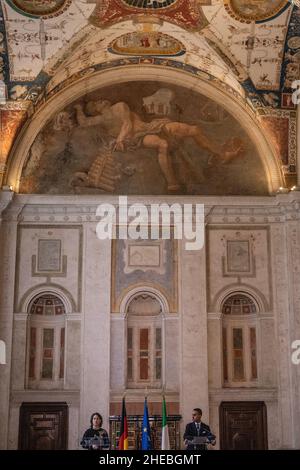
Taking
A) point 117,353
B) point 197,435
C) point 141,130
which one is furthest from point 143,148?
point 197,435

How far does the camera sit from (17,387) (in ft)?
48.8

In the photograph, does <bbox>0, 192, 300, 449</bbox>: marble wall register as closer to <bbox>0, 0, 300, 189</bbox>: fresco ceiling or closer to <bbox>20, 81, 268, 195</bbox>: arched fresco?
<bbox>20, 81, 268, 195</bbox>: arched fresco

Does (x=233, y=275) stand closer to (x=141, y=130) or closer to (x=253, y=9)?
(x=141, y=130)

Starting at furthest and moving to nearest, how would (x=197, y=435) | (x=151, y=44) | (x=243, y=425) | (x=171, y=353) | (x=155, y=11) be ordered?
(x=151, y=44) < (x=171, y=353) < (x=243, y=425) < (x=155, y=11) < (x=197, y=435)

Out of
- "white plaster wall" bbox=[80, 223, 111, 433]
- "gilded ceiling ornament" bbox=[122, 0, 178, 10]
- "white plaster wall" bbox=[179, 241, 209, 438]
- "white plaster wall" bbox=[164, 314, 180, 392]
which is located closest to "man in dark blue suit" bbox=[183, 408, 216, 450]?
"white plaster wall" bbox=[179, 241, 209, 438]

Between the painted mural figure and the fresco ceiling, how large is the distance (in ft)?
3.13

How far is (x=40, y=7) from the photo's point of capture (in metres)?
13.4

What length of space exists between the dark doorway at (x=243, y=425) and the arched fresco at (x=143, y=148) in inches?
195

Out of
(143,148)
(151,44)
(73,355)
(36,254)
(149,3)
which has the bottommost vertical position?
(73,355)

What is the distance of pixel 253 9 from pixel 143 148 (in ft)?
14.3

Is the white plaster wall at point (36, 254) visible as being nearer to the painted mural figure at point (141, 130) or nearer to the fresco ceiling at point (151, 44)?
the fresco ceiling at point (151, 44)

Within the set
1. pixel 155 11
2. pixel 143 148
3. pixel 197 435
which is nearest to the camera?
pixel 197 435

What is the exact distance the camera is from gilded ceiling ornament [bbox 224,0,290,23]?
43.5 feet
